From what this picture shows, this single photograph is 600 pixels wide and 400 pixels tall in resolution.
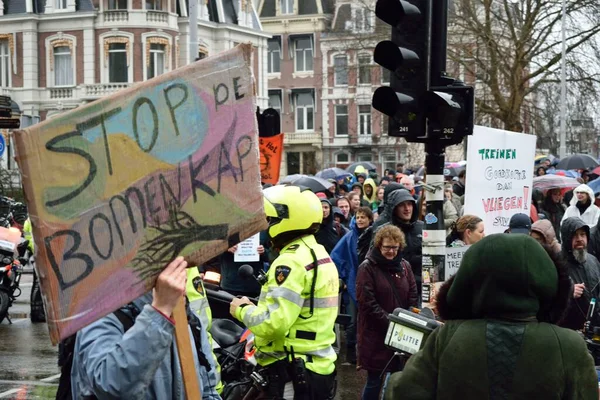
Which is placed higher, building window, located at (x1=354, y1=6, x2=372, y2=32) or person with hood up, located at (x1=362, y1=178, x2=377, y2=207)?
building window, located at (x1=354, y1=6, x2=372, y2=32)

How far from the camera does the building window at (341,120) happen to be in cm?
6122

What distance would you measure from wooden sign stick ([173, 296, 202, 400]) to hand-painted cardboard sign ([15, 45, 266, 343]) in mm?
164

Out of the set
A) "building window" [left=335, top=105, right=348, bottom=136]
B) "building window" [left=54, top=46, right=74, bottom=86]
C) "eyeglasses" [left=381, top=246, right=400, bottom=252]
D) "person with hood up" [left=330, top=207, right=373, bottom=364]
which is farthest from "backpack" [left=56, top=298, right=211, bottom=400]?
"building window" [left=335, top=105, right=348, bottom=136]

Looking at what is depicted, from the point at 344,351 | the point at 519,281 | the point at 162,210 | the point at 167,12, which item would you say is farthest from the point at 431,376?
the point at 167,12

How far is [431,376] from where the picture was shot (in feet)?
11.1

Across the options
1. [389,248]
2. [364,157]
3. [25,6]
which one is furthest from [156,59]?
[389,248]

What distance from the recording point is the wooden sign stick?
3.42 metres

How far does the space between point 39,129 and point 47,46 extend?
44.8m

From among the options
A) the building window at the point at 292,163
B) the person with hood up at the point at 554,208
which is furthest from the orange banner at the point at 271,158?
the building window at the point at 292,163

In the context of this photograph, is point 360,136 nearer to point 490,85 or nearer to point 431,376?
point 490,85

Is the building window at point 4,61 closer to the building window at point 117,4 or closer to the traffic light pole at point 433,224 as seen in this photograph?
the building window at point 117,4

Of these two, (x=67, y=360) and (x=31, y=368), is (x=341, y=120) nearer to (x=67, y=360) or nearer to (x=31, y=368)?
(x=31, y=368)

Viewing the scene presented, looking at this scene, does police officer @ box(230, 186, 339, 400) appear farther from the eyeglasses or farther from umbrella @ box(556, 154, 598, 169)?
umbrella @ box(556, 154, 598, 169)

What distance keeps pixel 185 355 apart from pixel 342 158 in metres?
58.6
